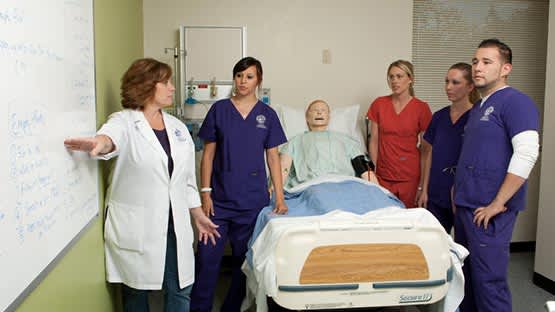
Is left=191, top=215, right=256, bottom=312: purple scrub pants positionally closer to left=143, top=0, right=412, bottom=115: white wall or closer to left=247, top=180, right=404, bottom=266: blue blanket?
left=247, top=180, right=404, bottom=266: blue blanket

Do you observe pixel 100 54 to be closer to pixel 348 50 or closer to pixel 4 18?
pixel 4 18

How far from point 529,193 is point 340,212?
268 cm

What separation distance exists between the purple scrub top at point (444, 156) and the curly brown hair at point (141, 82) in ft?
5.13

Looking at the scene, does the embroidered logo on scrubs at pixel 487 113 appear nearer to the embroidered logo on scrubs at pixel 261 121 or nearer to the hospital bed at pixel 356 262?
the hospital bed at pixel 356 262

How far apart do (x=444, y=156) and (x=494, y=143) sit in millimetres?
536

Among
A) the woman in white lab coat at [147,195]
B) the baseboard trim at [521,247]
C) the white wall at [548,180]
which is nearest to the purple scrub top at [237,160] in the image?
the woman in white lab coat at [147,195]

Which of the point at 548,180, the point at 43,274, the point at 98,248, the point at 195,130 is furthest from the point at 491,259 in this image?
the point at 195,130

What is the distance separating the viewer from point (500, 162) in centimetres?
221

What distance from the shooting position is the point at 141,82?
1996 mm

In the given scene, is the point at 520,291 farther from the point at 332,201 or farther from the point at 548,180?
the point at 332,201

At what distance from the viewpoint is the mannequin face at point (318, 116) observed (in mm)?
3285

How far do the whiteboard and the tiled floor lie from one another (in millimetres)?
1619

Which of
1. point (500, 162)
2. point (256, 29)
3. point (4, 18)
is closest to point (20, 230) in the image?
point (4, 18)

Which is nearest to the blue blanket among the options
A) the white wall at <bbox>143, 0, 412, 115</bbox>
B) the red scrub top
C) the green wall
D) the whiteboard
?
the red scrub top
